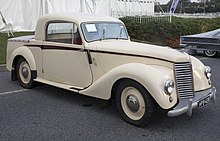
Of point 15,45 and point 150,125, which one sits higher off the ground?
point 15,45

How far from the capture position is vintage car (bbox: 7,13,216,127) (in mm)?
4667

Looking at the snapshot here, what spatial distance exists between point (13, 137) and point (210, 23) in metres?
19.5

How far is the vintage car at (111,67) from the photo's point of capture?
4.67m

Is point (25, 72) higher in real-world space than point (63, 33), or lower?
lower

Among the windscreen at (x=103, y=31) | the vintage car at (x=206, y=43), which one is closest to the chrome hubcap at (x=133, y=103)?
the windscreen at (x=103, y=31)

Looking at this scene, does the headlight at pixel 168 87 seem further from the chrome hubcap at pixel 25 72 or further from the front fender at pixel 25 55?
the chrome hubcap at pixel 25 72

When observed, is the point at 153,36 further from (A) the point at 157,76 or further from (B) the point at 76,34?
(A) the point at 157,76

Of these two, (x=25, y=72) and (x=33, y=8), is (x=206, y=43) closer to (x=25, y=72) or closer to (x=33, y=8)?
(x=25, y=72)

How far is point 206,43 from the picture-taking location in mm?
13406

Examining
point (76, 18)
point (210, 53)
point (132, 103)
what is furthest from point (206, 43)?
point (132, 103)

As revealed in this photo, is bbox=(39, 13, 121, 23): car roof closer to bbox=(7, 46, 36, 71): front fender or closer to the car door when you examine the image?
the car door

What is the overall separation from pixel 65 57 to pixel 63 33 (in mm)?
510

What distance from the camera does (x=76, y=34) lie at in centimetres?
592

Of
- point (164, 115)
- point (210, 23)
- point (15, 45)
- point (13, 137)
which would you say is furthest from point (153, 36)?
point (13, 137)
